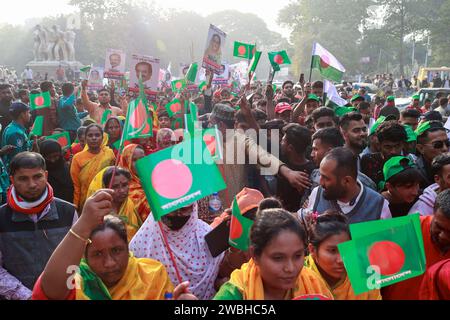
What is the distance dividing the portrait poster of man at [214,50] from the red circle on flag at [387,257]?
5440mm

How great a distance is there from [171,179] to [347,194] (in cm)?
120

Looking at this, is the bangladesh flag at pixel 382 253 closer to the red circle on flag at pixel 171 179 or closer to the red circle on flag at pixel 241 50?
the red circle on flag at pixel 171 179

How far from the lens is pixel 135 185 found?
3.93m

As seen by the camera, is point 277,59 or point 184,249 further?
point 277,59

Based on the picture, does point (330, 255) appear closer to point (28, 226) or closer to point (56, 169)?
point (28, 226)

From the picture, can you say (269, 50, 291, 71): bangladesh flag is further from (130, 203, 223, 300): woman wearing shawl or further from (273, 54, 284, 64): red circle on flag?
(130, 203, 223, 300): woman wearing shawl

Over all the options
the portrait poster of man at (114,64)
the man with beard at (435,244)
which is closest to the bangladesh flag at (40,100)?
the portrait poster of man at (114,64)

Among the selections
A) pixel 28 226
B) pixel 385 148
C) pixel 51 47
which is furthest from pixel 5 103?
pixel 51 47

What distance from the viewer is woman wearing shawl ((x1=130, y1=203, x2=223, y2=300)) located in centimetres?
264

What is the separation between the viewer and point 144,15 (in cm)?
5056

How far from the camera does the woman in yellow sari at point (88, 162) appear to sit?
4812 millimetres

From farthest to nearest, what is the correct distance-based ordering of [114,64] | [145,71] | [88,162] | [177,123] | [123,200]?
1. [114,64]
2. [177,123]
3. [145,71]
4. [88,162]
5. [123,200]

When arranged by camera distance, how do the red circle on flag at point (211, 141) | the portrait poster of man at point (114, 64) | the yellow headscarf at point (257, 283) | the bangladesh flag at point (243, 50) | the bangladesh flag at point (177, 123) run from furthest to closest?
the bangladesh flag at point (243, 50)
the portrait poster of man at point (114, 64)
the bangladesh flag at point (177, 123)
the red circle on flag at point (211, 141)
the yellow headscarf at point (257, 283)

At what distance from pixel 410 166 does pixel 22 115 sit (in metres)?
4.43
